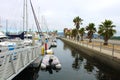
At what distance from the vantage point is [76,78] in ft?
54.0

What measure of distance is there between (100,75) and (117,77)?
196cm

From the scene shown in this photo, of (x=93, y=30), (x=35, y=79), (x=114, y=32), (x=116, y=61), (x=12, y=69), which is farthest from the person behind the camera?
(x=93, y=30)

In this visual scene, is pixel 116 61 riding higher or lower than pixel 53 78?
higher

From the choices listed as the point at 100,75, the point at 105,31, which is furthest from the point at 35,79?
the point at 105,31

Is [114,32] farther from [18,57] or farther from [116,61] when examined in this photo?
[18,57]

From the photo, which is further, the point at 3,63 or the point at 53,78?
the point at 53,78

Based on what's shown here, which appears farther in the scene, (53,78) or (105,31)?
(105,31)

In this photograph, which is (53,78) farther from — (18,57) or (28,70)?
(18,57)

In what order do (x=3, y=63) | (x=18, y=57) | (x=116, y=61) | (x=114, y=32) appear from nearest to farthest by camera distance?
(x=3, y=63) < (x=18, y=57) < (x=116, y=61) < (x=114, y=32)

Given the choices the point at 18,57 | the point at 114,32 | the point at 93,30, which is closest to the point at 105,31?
the point at 114,32

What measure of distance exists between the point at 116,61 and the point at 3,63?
12357 millimetres

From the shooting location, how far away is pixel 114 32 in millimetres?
42438

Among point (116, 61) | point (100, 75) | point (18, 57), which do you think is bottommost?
point (100, 75)

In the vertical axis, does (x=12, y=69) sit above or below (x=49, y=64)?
above
